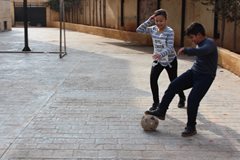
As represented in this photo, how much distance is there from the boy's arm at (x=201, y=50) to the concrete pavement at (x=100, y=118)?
3.73 feet

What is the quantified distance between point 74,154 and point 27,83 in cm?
497

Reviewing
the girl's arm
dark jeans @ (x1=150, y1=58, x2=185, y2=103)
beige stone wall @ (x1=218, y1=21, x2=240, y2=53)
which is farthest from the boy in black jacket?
beige stone wall @ (x1=218, y1=21, x2=240, y2=53)

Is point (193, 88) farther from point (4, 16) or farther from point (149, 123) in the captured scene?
point (4, 16)

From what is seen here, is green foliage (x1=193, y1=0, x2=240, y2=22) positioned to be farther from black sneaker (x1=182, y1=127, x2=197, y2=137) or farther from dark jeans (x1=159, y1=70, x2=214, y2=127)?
black sneaker (x1=182, y1=127, x2=197, y2=137)

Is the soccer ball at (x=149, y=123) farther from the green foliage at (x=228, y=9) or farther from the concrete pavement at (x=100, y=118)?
the green foliage at (x=228, y=9)

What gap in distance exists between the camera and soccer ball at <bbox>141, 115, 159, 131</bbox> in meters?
5.92

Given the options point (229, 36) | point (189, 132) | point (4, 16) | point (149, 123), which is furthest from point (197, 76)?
point (4, 16)

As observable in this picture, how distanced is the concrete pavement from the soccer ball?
0.08m

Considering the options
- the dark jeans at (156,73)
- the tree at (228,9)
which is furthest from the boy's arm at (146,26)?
the tree at (228,9)

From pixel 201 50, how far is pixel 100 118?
2097mm

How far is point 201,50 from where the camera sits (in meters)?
5.34

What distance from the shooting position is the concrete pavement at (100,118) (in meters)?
5.16

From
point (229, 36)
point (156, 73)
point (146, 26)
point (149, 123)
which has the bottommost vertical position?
point (149, 123)

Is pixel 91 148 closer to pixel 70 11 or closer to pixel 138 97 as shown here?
pixel 138 97
